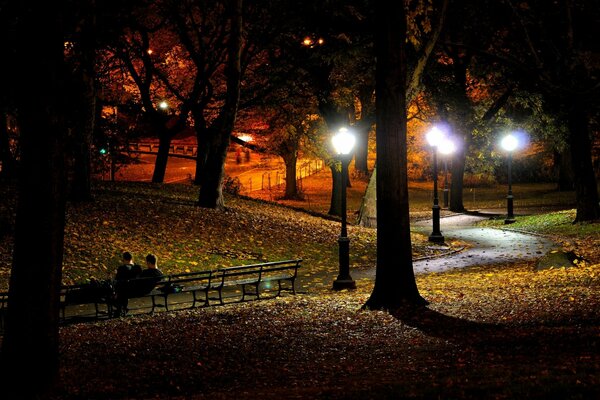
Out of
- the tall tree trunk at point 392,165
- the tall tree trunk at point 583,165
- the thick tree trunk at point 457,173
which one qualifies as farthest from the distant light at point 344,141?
the thick tree trunk at point 457,173

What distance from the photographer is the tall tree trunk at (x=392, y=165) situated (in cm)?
1316

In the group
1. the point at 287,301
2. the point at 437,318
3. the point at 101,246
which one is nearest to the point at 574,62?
the point at 437,318

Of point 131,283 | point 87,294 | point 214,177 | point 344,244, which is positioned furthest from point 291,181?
point 87,294

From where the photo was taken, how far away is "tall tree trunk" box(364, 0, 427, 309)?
13.2 meters

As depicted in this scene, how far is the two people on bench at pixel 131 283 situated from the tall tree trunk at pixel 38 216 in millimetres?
6195

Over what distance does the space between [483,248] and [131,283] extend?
1498 centimetres

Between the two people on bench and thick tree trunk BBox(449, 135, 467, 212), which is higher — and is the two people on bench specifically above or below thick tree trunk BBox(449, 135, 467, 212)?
below

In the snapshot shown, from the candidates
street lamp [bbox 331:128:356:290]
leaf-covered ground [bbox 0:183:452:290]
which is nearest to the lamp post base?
street lamp [bbox 331:128:356:290]

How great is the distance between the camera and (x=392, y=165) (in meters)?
13.3

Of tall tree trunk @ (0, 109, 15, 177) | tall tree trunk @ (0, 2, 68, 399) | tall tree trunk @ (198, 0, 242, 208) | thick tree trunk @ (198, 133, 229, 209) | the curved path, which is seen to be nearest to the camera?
tall tree trunk @ (0, 2, 68, 399)

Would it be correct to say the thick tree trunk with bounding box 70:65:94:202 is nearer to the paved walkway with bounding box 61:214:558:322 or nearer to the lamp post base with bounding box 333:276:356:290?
the paved walkway with bounding box 61:214:558:322

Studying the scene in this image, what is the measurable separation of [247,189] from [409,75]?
30.6 metres

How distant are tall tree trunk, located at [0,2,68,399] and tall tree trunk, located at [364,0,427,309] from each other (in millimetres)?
6598

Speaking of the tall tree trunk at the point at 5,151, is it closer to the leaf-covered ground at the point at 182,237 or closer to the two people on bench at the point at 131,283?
the leaf-covered ground at the point at 182,237
